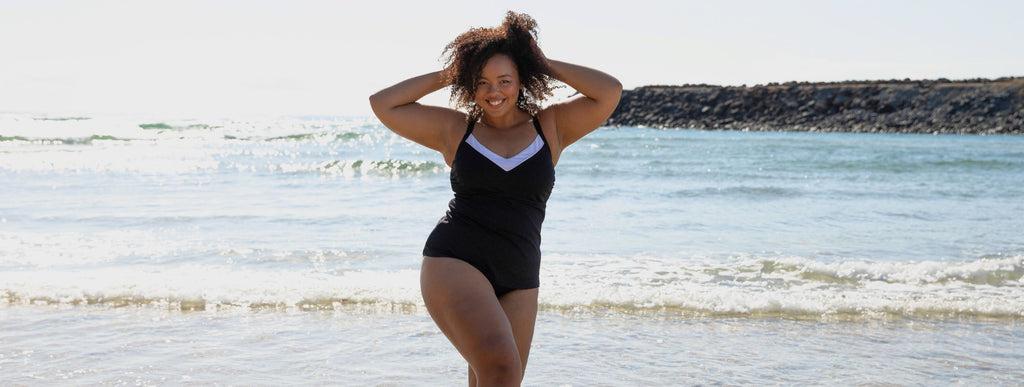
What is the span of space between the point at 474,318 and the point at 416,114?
33.0 inches

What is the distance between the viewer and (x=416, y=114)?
3.22 metres

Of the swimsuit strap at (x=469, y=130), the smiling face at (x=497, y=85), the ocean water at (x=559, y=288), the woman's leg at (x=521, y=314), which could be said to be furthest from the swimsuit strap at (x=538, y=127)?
the ocean water at (x=559, y=288)

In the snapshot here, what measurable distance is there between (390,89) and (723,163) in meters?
22.0

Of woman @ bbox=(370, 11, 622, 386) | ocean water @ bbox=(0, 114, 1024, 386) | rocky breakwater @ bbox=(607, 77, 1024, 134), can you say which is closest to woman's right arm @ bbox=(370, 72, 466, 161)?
woman @ bbox=(370, 11, 622, 386)

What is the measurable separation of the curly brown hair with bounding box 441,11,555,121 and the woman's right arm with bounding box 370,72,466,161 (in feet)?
0.22

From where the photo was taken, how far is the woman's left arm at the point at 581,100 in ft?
10.6

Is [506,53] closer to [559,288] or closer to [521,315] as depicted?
[521,315]

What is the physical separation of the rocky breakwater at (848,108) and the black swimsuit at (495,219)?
184ft

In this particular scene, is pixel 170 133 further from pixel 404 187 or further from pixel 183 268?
pixel 183 268

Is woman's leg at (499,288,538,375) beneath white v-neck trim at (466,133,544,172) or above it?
beneath

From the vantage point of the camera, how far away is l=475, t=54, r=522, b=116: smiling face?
3100mm

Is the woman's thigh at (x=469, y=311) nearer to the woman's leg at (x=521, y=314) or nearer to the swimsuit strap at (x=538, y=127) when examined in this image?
the woman's leg at (x=521, y=314)

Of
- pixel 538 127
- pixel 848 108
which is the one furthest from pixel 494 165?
pixel 848 108

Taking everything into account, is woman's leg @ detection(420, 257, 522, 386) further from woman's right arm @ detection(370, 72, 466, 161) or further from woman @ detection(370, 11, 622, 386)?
woman's right arm @ detection(370, 72, 466, 161)
